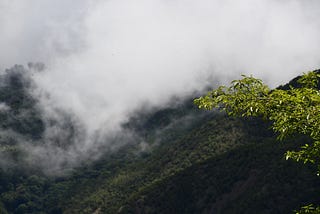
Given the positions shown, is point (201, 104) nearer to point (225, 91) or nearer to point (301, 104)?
point (225, 91)

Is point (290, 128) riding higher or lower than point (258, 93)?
lower

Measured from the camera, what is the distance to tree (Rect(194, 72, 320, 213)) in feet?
46.0

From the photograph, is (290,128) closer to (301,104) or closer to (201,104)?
(301,104)

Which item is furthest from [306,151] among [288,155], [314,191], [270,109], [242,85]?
[314,191]

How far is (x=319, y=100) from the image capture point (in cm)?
1389

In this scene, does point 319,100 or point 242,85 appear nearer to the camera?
point 319,100

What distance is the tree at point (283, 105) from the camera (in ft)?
46.0

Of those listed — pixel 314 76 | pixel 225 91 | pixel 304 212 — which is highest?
pixel 225 91

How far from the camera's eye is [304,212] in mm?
15172

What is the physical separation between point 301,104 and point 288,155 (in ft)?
6.56

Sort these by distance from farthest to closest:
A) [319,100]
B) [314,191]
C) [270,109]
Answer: [314,191]
[270,109]
[319,100]

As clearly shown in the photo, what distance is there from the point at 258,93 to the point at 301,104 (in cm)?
144

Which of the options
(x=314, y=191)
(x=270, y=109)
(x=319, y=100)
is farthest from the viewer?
(x=314, y=191)

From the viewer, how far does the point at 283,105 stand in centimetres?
1445
